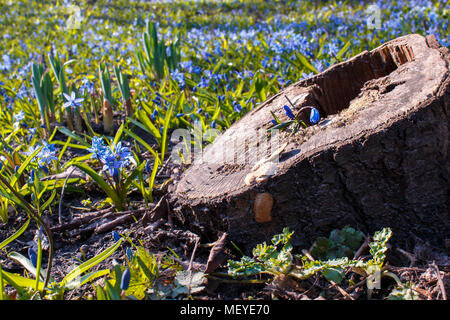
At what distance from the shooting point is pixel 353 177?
1602 mm

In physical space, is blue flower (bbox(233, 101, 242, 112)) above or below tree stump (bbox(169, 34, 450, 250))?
above

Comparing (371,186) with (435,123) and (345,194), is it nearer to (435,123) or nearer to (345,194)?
(345,194)

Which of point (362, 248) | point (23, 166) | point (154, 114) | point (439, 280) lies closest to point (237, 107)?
point (154, 114)

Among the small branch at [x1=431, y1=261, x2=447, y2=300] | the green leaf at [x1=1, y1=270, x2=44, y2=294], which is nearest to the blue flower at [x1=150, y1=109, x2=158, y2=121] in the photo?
the green leaf at [x1=1, y1=270, x2=44, y2=294]

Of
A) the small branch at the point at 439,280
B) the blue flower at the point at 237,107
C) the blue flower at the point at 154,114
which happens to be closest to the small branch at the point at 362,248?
the small branch at the point at 439,280

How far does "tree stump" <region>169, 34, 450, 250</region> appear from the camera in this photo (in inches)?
60.9

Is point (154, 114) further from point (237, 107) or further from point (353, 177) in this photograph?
point (353, 177)

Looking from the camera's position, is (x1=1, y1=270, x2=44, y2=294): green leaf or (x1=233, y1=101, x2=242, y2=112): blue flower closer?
(x1=1, y1=270, x2=44, y2=294): green leaf

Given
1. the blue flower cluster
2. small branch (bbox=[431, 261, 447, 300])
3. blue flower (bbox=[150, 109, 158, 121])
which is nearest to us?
small branch (bbox=[431, 261, 447, 300])

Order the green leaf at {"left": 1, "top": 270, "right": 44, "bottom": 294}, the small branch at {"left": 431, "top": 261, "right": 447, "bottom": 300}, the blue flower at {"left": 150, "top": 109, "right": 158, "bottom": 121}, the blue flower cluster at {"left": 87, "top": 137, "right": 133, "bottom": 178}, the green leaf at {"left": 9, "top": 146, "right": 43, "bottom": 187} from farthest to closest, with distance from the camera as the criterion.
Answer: the blue flower at {"left": 150, "top": 109, "right": 158, "bottom": 121}, the green leaf at {"left": 9, "top": 146, "right": 43, "bottom": 187}, the blue flower cluster at {"left": 87, "top": 137, "right": 133, "bottom": 178}, the green leaf at {"left": 1, "top": 270, "right": 44, "bottom": 294}, the small branch at {"left": 431, "top": 261, "right": 447, "bottom": 300}

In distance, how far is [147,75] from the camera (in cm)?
412

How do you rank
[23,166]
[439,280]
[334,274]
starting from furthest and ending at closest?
[23,166]
[334,274]
[439,280]

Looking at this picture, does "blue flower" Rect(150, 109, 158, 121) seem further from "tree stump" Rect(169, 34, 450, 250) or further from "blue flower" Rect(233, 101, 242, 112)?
"tree stump" Rect(169, 34, 450, 250)

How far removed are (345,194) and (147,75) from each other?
2909mm
